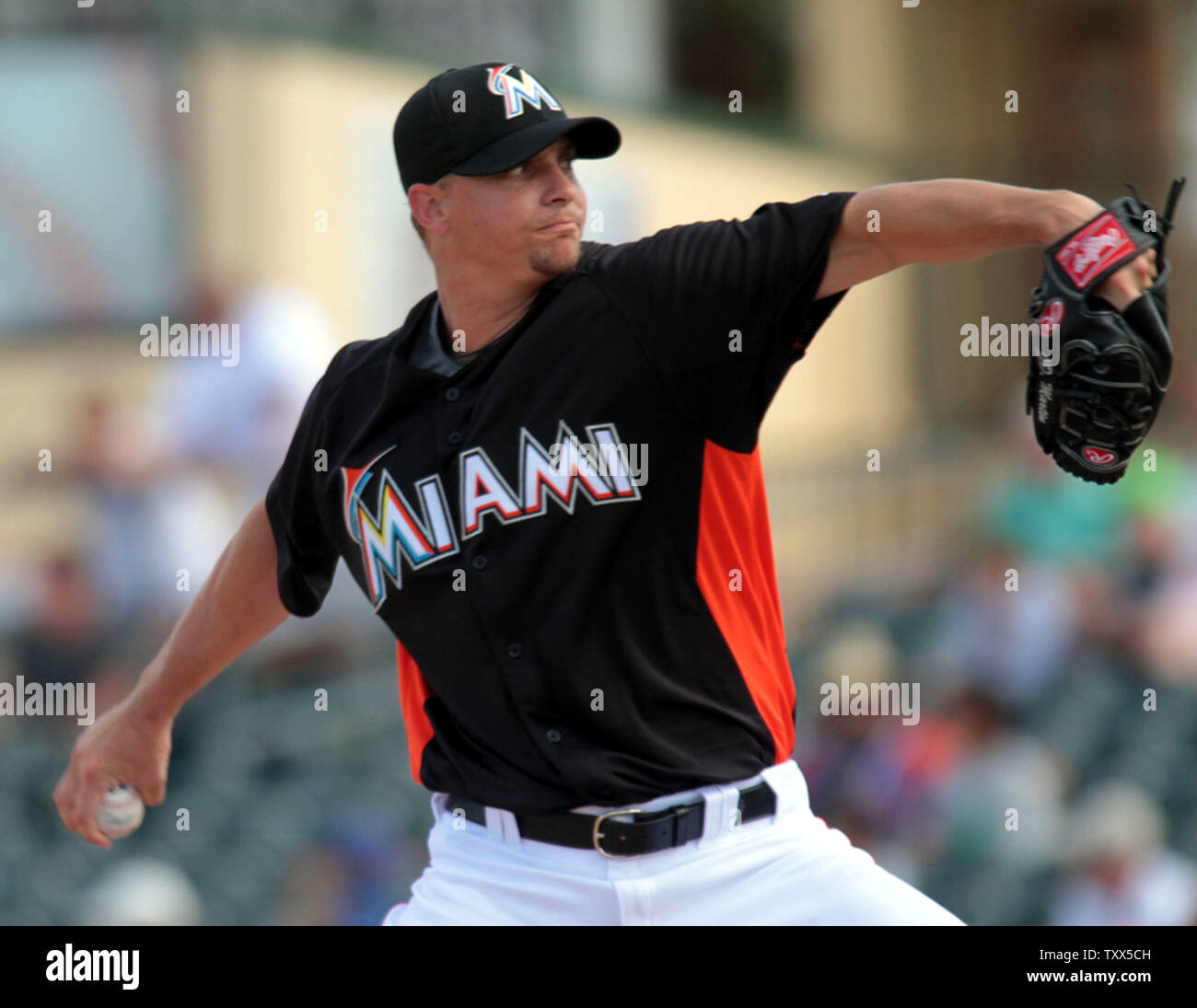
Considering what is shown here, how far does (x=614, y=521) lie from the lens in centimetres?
326

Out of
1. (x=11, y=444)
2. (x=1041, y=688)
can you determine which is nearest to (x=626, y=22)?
(x=11, y=444)

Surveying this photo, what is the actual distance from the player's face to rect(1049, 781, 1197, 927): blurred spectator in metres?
3.97

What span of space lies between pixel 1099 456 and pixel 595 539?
3.00 ft

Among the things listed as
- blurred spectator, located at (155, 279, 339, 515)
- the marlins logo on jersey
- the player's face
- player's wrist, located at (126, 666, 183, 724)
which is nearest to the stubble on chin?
the player's face

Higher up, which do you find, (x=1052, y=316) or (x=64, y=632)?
(x=1052, y=316)

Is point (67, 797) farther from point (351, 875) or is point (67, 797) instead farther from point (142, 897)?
point (142, 897)

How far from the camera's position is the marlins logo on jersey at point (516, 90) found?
3.44m

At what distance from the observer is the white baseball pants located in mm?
3246

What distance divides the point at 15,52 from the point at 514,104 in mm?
6539

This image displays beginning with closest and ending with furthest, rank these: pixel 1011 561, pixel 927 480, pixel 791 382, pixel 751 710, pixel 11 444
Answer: pixel 751 710
pixel 1011 561
pixel 11 444
pixel 927 480
pixel 791 382

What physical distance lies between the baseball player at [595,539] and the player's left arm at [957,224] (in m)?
0.01

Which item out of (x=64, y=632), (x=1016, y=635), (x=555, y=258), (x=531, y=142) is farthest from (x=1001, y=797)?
(x=531, y=142)

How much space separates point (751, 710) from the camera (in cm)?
336

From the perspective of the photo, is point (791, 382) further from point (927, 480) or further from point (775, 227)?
point (775, 227)
